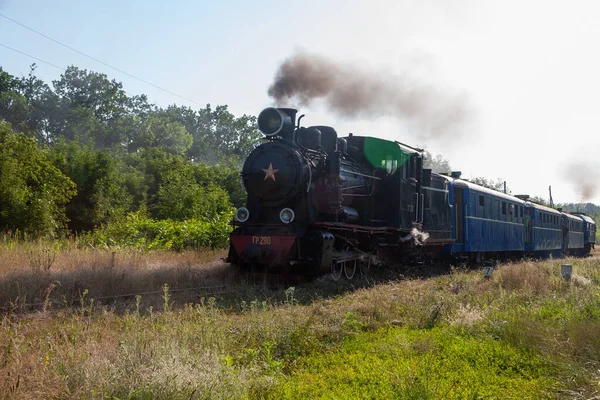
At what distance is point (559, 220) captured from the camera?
2852cm

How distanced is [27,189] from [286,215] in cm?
1070

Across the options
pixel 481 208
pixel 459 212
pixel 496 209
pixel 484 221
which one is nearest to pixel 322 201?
pixel 459 212

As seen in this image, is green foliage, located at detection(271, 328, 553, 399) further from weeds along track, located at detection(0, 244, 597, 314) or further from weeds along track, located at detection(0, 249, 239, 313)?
weeds along track, located at detection(0, 249, 239, 313)

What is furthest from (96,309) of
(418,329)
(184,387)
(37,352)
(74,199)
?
(74,199)

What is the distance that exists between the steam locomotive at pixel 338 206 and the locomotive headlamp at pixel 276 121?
0.02 meters

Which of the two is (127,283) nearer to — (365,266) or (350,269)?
(350,269)

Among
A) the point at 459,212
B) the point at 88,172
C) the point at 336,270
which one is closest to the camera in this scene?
the point at 336,270

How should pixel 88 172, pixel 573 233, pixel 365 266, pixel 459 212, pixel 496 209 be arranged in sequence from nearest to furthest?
pixel 365 266 < pixel 459 212 < pixel 496 209 < pixel 88 172 < pixel 573 233

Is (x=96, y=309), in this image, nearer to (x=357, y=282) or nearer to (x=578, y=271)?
(x=357, y=282)

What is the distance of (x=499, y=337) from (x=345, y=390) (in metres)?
2.63

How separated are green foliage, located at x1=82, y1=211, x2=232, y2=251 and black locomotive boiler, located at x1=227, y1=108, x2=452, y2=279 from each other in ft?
19.4

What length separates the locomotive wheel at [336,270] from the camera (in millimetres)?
10688

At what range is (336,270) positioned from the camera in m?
11.0

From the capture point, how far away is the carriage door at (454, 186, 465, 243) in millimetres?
16641
